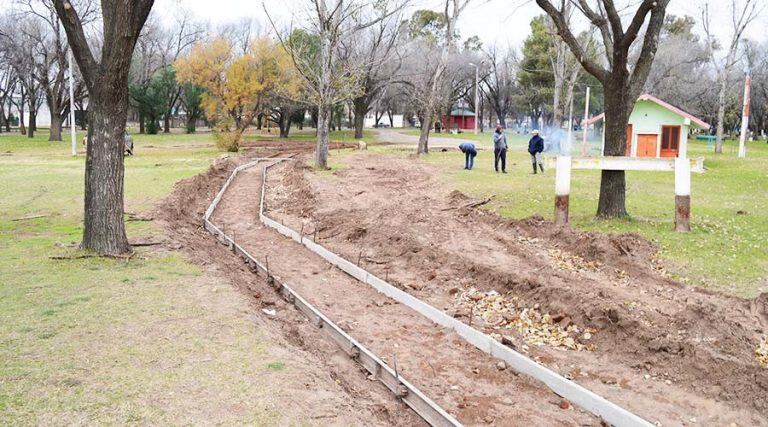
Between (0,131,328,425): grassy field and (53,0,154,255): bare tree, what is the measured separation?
1.77 ft

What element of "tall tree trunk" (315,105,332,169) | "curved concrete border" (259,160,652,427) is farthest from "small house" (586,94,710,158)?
"curved concrete border" (259,160,652,427)

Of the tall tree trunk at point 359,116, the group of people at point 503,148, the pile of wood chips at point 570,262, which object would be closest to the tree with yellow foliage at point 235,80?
the tall tree trunk at point 359,116

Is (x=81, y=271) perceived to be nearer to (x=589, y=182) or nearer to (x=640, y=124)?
(x=589, y=182)

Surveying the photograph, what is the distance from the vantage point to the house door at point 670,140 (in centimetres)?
2627

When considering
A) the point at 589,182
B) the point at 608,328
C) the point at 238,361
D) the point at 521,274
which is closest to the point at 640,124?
the point at 589,182

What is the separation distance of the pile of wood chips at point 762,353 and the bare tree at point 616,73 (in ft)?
19.8

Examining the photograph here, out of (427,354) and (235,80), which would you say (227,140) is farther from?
(427,354)

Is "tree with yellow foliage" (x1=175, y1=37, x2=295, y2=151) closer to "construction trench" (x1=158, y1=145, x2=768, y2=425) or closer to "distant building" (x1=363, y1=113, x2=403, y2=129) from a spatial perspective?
"construction trench" (x1=158, y1=145, x2=768, y2=425)

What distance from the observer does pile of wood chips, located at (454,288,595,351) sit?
6859 mm

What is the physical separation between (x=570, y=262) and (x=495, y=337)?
119 inches

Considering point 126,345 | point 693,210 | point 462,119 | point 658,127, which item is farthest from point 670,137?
point 462,119

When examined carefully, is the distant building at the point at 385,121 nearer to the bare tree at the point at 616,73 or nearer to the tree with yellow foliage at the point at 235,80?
the tree with yellow foliage at the point at 235,80

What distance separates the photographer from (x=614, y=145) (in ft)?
40.2

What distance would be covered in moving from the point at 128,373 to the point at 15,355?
112 centimetres
